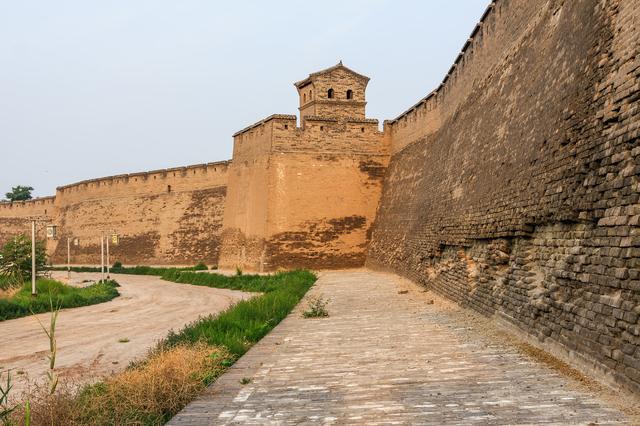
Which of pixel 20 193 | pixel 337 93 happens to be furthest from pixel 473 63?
pixel 20 193

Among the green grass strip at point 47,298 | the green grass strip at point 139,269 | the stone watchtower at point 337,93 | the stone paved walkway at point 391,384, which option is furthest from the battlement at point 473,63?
the green grass strip at point 139,269

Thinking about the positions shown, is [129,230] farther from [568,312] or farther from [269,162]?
[568,312]

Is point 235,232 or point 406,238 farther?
point 235,232

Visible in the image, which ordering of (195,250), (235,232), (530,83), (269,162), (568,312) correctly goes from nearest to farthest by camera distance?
(568,312) → (530,83) → (269,162) → (235,232) → (195,250)

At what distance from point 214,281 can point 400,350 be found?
17426 millimetres

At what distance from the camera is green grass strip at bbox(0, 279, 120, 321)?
49.3ft

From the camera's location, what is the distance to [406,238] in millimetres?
17781

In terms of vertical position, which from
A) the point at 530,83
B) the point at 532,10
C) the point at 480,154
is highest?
the point at 532,10

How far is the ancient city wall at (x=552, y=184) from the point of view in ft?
16.5

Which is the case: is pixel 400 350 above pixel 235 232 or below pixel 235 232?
below

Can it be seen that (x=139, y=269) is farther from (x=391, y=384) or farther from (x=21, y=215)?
(x=391, y=384)

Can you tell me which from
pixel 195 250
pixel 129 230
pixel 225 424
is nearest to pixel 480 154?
pixel 225 424

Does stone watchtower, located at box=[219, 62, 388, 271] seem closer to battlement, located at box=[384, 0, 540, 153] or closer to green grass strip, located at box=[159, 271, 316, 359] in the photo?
battlement, located at box=[384, 0, 540, 153]

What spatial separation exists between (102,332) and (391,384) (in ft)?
30.1
